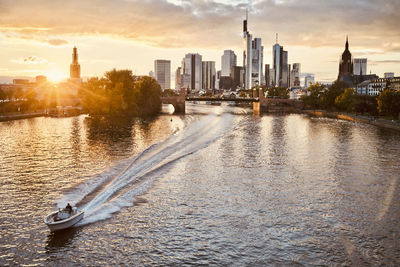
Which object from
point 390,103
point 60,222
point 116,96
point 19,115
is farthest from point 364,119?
point 19,115

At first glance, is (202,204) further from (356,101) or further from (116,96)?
(356,101)

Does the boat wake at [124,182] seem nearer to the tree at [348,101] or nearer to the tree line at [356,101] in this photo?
the tree line at [356,101]

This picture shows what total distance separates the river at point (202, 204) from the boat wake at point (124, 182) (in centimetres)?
15

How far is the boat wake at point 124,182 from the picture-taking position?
3703cm

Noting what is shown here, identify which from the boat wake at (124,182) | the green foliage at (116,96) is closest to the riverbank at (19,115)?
the green foliage at (116,96)

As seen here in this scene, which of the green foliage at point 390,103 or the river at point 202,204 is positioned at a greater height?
the green foliage at point 390,103

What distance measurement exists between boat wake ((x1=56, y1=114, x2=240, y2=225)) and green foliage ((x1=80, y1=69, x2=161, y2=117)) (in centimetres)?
6827

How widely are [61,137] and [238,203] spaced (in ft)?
200

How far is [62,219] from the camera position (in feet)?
102

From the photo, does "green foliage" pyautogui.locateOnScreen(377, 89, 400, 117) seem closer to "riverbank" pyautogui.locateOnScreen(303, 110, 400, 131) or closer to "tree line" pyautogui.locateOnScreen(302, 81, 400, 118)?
"tree line" pyautogui.locateOnScreen(302, 81, 400, 118)

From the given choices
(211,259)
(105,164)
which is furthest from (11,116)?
(211,259)

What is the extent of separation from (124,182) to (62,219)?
48.8ft

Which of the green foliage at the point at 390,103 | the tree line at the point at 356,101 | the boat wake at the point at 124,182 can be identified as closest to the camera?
the boat wake at the point at 124,182

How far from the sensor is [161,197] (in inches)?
1574
